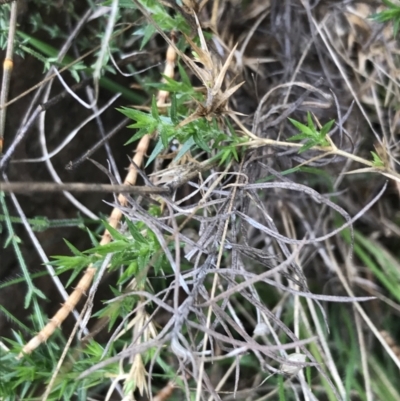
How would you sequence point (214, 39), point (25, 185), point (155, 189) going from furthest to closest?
1. point (214, 39)
2. point (155, 189)
3. point (25, 185)

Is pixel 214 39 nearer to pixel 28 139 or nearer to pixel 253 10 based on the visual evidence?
pixel 253 10

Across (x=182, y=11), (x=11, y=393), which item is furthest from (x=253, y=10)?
(x=11, y=393)

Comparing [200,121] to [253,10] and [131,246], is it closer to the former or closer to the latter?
[131,246]

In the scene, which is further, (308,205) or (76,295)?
(308,205)

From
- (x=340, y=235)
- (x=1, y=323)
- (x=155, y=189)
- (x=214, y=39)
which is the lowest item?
(x=1, y=323)

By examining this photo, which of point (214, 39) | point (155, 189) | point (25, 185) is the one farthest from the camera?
point (214, 39)

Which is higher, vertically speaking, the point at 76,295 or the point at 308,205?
the point at 308,205

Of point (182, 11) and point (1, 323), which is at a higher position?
point (182, 11)

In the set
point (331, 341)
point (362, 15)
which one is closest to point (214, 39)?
point (362, 15)

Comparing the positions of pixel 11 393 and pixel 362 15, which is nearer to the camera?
pixel 11 393
